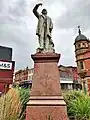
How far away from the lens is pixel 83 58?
33.4 meters

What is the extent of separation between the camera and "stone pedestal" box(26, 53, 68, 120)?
5875mm

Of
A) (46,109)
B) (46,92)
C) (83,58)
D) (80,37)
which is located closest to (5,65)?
(83,58)

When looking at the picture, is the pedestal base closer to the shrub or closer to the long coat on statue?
the shrub

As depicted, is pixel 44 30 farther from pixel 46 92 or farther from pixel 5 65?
pixel 5 65

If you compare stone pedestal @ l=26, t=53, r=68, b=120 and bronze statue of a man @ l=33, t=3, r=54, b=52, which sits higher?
bronze statue of a man @ l=33, t=3, r=54, b=52

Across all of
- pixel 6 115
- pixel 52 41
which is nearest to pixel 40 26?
pixel 52 41

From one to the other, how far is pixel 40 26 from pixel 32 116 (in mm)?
3793

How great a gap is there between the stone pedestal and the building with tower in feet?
76.0

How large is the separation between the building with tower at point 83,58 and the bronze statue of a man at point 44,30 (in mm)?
22410

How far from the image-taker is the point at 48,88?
636cm

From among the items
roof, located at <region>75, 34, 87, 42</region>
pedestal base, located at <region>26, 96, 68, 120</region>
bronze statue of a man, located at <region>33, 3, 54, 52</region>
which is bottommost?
pedestal base, located at <region>26, 96, 68, 120</region>

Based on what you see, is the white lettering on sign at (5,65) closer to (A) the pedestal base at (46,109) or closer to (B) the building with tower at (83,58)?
(B) the building with tower at (83,58)

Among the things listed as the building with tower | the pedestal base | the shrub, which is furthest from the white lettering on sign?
the shrub

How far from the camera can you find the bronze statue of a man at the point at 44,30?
7.55 meters
